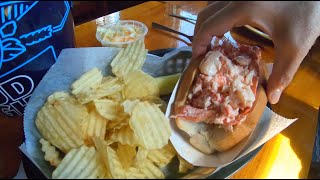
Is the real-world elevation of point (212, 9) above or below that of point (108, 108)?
above

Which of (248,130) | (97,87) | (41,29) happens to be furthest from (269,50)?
(41,29)

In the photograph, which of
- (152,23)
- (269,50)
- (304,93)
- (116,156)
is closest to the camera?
(116,156)

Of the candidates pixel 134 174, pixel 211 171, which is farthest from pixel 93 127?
pixel 211 171

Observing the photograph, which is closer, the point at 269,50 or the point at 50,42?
the point at 50,42

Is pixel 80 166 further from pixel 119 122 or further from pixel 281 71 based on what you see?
pixel 281 71

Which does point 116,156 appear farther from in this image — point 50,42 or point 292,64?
point 292,64
